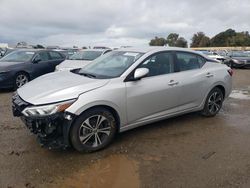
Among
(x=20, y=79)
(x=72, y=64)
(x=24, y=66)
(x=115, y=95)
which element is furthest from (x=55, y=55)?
(x=115, y=95)

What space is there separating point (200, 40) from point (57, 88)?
93.8 m

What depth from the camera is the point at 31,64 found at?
10516 mm

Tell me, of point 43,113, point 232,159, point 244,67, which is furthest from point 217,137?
point 244,67

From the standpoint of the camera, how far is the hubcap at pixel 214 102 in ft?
21.0

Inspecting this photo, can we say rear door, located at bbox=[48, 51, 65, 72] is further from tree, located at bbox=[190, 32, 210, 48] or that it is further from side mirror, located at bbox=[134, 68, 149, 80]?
tree, located at bbox=[190, 32, 210, 48]

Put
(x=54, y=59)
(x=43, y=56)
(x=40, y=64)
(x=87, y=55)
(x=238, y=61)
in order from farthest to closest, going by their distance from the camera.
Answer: (x=238, y=61), (x=54, y=59), (x=87, y=55), (x=43, y=56), (x=40, y=64)

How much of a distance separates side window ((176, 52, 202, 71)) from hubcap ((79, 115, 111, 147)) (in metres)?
2.04

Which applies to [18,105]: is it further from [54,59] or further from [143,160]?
[54,59]

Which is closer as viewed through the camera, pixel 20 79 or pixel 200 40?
pixel 20 79

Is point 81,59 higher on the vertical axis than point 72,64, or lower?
higher

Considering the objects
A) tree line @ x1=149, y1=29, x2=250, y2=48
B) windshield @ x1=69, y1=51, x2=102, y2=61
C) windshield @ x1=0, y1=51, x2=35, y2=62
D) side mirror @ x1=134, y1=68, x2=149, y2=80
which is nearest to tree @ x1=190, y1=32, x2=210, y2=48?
tree line @ x1=149, y1=29, x2=250, y2=48

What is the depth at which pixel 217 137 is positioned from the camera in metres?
5.27

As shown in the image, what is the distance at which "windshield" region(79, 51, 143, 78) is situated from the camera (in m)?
5.02

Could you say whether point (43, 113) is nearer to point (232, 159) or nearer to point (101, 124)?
point (101, 124)
